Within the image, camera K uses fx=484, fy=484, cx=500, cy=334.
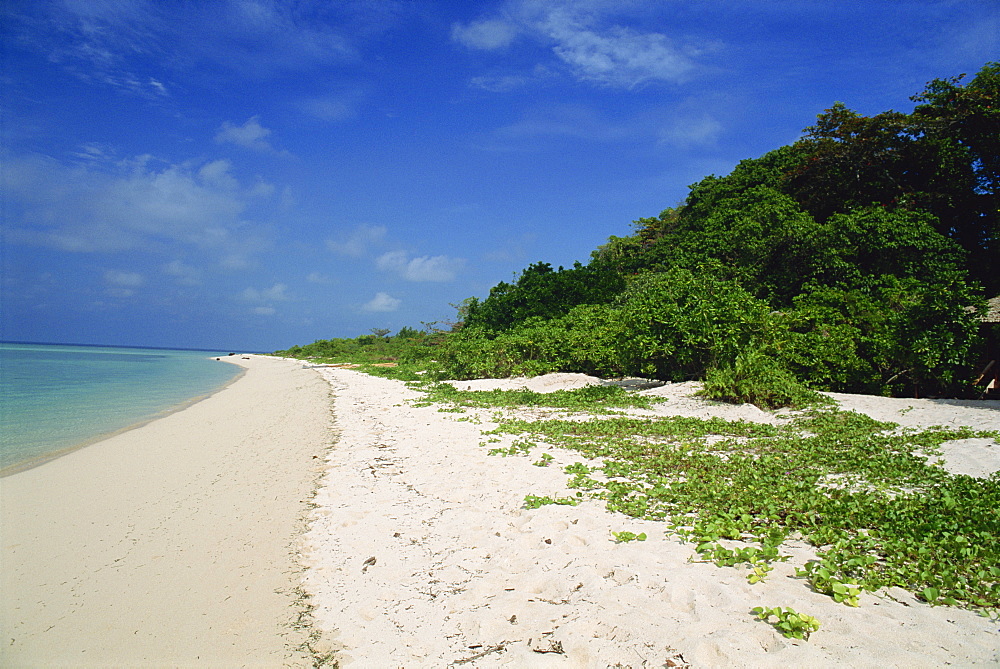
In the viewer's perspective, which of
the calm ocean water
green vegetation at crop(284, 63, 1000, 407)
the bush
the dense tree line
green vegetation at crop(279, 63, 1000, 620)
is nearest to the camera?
green vegetation at crop(279, 63, 1000, 620)

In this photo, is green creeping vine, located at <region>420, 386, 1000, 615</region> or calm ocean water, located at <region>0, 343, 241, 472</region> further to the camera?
calm ocean water, located at <region>0, 343, 241, 472</region>

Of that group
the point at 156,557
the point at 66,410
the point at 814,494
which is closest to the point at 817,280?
the point at 814,494

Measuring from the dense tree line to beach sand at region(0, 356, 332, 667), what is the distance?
919 cm

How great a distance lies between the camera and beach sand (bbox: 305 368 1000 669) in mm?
2627

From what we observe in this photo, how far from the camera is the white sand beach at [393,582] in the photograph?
2.77 metres

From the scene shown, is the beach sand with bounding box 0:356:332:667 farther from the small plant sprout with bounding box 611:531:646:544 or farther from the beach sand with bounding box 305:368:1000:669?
the small plant sprout with bounding box 611:531:646:544

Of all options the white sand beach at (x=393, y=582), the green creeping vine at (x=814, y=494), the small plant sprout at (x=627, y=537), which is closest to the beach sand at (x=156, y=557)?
the white sand beach at (x=393, y=582)

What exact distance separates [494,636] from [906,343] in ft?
40.1

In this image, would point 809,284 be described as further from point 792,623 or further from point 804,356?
point 792,623

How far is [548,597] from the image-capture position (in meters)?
3.36

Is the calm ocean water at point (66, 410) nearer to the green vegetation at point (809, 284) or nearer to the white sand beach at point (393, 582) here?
the white sand beach at point (393, 582)

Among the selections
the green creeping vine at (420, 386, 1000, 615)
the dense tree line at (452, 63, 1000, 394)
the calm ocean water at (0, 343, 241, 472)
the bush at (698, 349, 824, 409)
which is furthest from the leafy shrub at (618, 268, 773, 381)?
the calm ocean water at (0, 343, 241, 472)

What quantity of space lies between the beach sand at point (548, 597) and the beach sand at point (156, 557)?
395 millimetres

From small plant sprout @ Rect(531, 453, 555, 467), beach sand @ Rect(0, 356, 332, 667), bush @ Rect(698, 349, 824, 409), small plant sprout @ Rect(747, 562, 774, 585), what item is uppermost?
bush @ Rect(698, 349, 824, 409)
